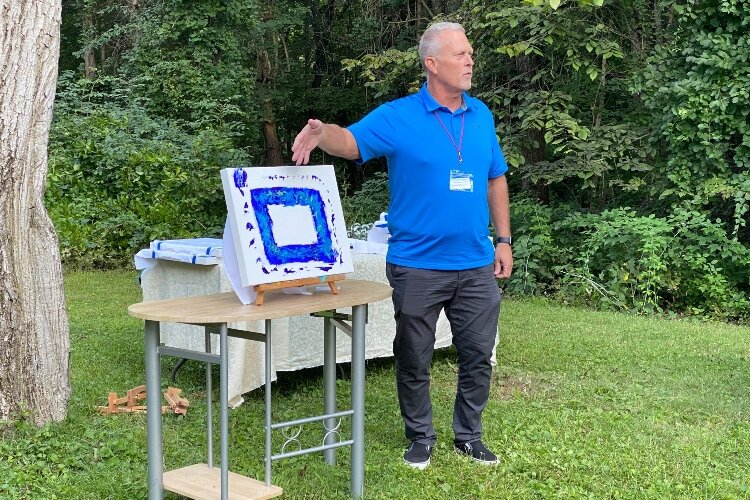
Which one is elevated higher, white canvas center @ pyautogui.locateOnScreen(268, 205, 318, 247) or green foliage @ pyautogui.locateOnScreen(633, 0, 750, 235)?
green foliage @ pyautogui.locateOnScreen(633, 0, 750, 235)

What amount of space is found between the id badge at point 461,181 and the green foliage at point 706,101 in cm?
533

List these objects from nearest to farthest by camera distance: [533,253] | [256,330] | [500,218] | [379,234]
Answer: [500,218] → [256,330] → [379,234] → [533,253]

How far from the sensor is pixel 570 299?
28.6ft

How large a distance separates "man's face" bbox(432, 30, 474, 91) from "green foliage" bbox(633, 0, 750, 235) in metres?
5.36

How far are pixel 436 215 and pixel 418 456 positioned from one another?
1031mm

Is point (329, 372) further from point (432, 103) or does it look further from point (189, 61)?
point (189, 61)

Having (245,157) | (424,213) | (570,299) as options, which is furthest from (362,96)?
(424,213)

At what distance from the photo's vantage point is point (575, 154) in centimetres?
957

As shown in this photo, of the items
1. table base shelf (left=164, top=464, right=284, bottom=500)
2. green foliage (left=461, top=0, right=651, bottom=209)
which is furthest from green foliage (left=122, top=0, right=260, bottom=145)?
table base shelf (left=164, top=464, right=284, bottom=500)

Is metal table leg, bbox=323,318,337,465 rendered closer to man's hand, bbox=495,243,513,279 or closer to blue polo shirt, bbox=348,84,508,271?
blue polo shirt, bbox=348,84,508,271

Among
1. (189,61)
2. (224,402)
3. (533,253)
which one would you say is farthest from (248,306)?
(189,61)

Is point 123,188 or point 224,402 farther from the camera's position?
point 123,188

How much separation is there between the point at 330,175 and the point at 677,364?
3334 millimetres

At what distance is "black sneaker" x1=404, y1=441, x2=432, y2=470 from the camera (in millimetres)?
3824
